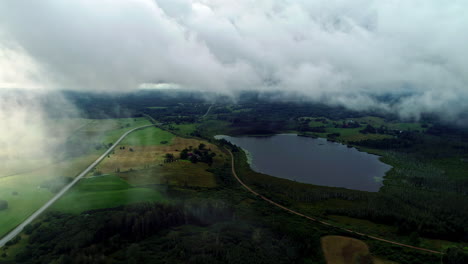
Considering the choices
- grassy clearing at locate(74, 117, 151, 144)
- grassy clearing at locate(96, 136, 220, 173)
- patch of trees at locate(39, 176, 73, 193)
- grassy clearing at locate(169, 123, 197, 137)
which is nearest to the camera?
patch of trees at locate(39, 176, 73, 193)

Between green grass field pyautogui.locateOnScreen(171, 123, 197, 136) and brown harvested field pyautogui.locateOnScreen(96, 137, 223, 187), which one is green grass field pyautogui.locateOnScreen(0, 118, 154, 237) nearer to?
brown harvested field pyautogui.locateOnScreen(96, 137, 223, 187)

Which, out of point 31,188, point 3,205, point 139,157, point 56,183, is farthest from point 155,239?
point 139,157

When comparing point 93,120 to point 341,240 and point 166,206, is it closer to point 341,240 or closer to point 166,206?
point 166,206

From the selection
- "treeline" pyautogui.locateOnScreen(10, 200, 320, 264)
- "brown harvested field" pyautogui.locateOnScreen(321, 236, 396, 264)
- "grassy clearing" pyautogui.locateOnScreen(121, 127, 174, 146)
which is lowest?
"brown harvested field" pyautogui.locateOnScreen(321, 236, 396, 264)

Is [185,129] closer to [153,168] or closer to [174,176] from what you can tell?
[153,168]

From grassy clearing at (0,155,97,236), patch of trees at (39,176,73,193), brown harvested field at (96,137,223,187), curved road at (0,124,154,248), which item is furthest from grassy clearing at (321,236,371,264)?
patch of trees at (39,176,73,193)

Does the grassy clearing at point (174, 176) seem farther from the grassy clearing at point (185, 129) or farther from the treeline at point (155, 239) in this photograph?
the grassy clearing at point (185, 129)
